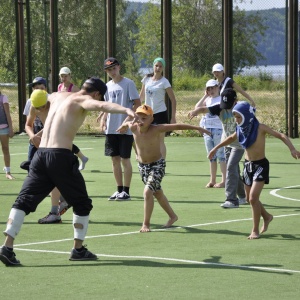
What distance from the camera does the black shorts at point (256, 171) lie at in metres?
11.4

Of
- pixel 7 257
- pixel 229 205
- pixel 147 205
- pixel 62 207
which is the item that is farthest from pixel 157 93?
pixel 7 257

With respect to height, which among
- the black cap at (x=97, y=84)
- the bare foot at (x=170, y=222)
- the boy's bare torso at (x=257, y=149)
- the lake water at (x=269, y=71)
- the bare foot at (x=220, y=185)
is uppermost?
the black cap at (x=97, y=84)

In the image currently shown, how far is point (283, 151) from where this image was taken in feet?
76.7

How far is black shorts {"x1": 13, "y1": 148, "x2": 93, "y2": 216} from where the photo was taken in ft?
32.1

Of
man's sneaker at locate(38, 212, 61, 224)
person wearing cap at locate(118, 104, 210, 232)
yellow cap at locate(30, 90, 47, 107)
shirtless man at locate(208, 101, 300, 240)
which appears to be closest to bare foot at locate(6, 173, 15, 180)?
man's sneaker at locate(38, 212, 61, 224)

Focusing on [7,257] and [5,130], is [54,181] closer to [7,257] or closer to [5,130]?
[7,257]

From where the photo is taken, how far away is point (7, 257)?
9.55 metres

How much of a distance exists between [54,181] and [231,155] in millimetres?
4505

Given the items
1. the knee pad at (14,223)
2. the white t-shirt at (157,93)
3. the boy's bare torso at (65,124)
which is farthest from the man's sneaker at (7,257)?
the white t-shirt at (157,93)

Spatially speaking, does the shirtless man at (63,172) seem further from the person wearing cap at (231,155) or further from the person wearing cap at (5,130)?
the person wearing cap at (5,130)

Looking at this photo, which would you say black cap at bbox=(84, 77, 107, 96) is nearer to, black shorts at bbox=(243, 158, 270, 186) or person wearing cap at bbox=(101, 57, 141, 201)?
black shorts at bbox=(243, 158, 270, 186)

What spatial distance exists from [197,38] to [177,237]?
61.1 feet

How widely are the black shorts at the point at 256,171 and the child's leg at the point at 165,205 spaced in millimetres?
1083

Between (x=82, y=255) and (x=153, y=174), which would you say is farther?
(x=153, y=174)
